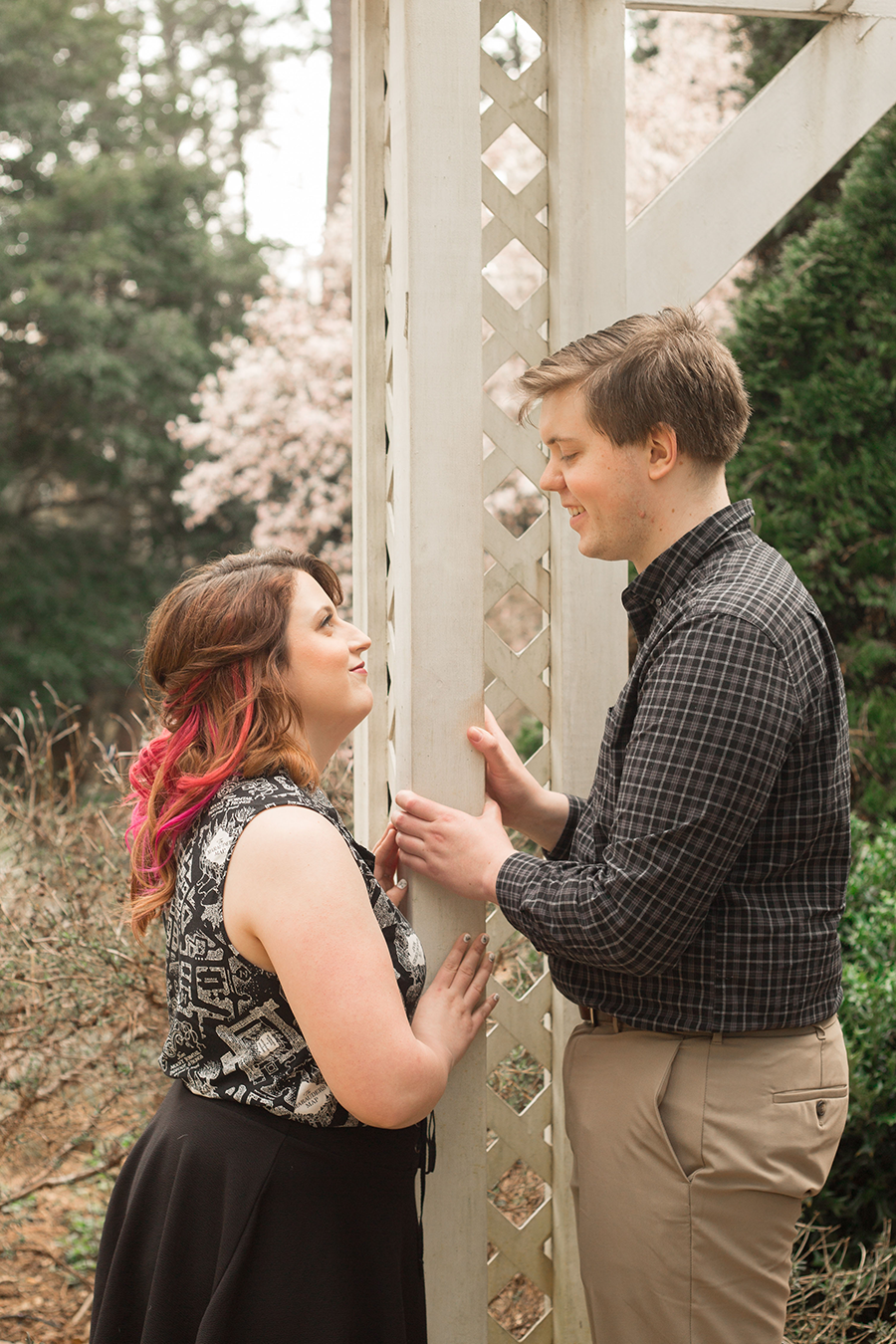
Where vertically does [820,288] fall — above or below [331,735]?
above

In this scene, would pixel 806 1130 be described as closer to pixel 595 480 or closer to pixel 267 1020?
pixel 267 1020

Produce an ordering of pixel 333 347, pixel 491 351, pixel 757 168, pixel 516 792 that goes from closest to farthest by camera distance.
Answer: pixel 516 792, pixel 491 351, pixel 757 168, pixel 333 347

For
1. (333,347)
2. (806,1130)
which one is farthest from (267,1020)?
(333,347)

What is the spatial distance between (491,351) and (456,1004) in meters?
1.21

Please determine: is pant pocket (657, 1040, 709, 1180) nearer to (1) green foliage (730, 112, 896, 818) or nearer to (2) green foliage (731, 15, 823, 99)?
(1) green foliage (730, 112, 896, 818)

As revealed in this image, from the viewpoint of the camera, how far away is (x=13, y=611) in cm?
1387

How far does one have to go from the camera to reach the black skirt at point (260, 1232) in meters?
1.57

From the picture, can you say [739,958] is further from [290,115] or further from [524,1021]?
[290,115]

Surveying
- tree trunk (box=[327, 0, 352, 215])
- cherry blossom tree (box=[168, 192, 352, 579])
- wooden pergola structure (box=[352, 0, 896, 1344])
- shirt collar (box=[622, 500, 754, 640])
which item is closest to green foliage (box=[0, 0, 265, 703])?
cherry blossom tree (box=[168, 192, 352, 579])

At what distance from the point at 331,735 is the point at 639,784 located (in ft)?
1.85

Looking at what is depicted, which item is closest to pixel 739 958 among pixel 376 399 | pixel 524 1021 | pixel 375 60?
pixel 524 1021

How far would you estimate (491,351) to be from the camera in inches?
85.4

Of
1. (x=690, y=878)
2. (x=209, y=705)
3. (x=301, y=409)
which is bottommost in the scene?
(x=690, y=878)

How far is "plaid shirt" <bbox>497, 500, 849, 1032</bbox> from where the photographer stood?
1.48 meters
